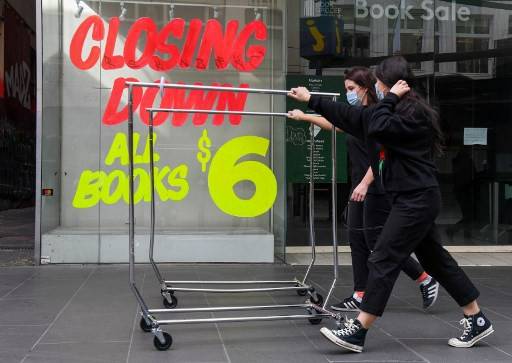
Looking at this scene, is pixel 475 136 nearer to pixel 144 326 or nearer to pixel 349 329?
pixel 349 329

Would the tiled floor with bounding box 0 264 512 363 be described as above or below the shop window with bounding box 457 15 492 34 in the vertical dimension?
below

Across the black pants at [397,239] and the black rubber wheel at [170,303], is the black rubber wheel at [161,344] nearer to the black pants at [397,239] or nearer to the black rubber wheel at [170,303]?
the black rubber wheel at [170,303]

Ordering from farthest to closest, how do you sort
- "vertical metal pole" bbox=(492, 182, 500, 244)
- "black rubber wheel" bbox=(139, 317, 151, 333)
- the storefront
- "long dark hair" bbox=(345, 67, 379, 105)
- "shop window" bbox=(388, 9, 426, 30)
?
"vertical metal pole" bbox=(492, 182, 500, 244), "shop window" bbox=(388, 9, 426, 30), the storefront, "long dark hair" bbox=(345, 67, 379, 105), "black rubber wheel" bbox=(139, 317, 151, 333)

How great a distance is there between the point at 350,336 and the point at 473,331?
0.95 metres

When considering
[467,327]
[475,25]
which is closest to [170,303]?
[467,327]

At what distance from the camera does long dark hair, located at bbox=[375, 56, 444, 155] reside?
4.13 meters

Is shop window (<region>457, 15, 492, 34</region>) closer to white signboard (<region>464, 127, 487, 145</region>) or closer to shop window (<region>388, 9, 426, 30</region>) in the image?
shop window (<region>388, 9, 426, 30</region>)

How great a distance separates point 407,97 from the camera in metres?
4.21

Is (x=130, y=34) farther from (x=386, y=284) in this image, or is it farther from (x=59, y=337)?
(x=386, y=284)

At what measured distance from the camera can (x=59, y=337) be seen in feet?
15.0

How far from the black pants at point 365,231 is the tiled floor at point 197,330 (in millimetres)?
396

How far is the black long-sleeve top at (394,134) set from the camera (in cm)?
405

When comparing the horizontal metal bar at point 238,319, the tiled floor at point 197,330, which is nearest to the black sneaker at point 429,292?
the tiled floor at point 197,330

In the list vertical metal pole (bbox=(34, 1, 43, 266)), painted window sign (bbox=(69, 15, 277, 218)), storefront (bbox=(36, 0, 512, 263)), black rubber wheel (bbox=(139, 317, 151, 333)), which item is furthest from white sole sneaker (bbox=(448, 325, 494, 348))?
vertical metal pole (bbox=(34, 1, 43, 266))
